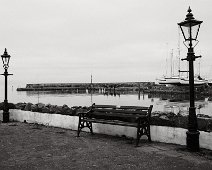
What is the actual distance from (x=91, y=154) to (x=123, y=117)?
89.6 inches

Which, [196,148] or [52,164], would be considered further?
[196,148]

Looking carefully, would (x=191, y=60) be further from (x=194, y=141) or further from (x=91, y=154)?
(x=91, y=154)

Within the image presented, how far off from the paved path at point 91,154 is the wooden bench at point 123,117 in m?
0.46


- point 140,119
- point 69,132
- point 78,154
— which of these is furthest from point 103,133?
point 78,154

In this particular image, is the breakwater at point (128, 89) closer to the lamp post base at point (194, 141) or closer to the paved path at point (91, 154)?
the paved path at point (91, 154)

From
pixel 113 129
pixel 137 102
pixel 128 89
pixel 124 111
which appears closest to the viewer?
pixel 124 111

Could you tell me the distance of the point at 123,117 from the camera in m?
9.05

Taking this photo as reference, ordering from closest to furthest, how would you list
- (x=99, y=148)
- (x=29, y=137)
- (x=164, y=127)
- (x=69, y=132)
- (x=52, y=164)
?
(x=52, y=164)
(x=99, y=148)
(x=164, y=127)
(x=29, y=137)
(x=69, y=132)

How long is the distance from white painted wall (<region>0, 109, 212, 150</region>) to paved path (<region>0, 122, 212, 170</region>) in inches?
10.1

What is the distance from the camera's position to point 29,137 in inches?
370

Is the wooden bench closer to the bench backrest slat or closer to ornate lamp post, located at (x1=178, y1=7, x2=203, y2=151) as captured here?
the bench backrest slat

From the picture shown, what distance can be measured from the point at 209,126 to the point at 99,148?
9.79 feet

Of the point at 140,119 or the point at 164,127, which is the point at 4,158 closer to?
the point at 140,119

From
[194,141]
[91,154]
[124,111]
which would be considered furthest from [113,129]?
[194,141]
